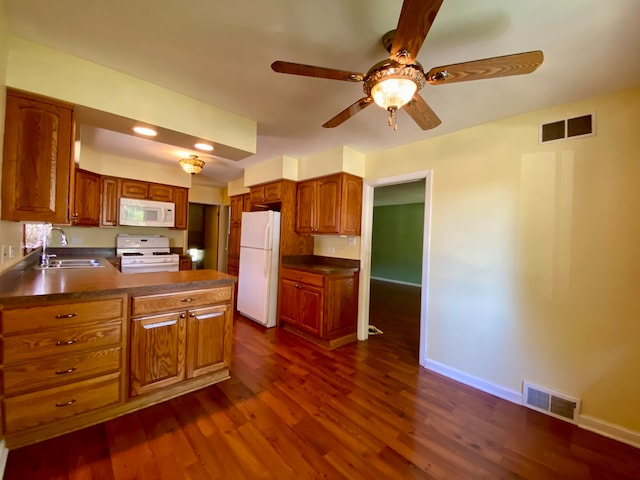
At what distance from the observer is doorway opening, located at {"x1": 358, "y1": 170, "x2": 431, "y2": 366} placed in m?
2.84

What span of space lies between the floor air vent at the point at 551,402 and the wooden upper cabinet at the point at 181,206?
509cm

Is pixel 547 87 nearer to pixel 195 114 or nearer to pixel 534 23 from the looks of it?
pixel 534 23

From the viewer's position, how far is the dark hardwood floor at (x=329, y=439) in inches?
57.8

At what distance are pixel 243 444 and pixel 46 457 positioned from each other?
3.44ft

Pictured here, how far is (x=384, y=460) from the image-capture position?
1.56 meters

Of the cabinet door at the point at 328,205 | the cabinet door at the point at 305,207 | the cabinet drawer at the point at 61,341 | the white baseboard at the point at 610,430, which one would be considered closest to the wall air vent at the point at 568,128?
the cabinet door at the point at 328,205

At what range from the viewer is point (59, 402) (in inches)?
63.2

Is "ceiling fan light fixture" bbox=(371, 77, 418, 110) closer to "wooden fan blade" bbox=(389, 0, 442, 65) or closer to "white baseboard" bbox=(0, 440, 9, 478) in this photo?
"wooden fan blade" bbox=(389, 0, 442, 65)

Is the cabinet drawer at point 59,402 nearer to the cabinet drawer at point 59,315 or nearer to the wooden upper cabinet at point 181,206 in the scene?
the cabinet drawer at point 59,315

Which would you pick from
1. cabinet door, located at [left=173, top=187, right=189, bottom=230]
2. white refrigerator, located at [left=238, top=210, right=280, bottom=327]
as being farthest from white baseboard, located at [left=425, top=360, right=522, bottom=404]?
cabinet door, located at [left=173, top=187, right=189, bottom=230]

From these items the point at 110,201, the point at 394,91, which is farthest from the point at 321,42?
the point at 110,201

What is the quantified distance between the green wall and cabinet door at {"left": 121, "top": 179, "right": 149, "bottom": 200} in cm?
626

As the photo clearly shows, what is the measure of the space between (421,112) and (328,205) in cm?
181

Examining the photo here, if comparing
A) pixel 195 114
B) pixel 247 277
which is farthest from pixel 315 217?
pixel 195 114
